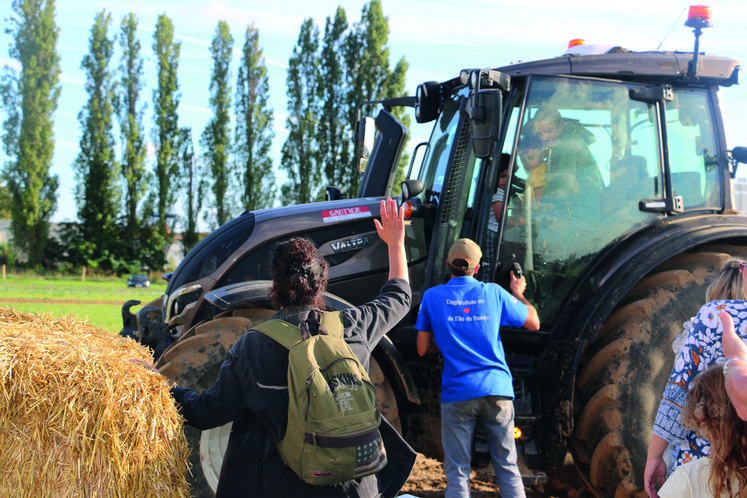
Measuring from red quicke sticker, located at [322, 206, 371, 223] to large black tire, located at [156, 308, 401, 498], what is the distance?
1132 mm

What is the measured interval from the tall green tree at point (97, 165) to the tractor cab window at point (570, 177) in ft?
119

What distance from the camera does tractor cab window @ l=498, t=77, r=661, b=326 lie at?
4.09 meters

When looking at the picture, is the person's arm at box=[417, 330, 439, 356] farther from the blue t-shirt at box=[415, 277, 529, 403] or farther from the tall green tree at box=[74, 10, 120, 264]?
the tall green tree at box=[74, 10, 120, 264]

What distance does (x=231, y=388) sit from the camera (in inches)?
87.0

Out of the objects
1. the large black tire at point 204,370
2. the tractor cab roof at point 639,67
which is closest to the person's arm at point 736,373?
the large black tire at point 204,370

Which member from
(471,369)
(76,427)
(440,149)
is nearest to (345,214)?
(440,149)

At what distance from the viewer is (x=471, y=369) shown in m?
3.38

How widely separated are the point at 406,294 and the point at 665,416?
1.16m

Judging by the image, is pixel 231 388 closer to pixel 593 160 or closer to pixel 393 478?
pixel 393 478

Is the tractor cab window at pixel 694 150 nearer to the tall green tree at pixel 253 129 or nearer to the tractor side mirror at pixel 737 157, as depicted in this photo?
the tractor side mirror at pixel 737 157

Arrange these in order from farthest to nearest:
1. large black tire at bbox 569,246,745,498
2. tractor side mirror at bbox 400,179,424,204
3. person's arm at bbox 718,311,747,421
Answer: tractor side mirror at bbox 400,179,424,204 < large black tire at bbox 569,246,745,498 < person's arm at bbox 718,311,747,421

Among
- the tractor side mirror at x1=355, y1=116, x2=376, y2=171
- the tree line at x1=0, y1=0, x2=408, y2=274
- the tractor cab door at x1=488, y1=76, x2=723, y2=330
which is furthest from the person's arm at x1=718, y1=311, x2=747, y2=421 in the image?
the tree line at x1=0, y1=0, x2=408, y2=274

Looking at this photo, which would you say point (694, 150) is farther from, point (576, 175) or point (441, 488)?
point (441, 488)

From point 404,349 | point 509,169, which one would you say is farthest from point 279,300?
point 509,169
